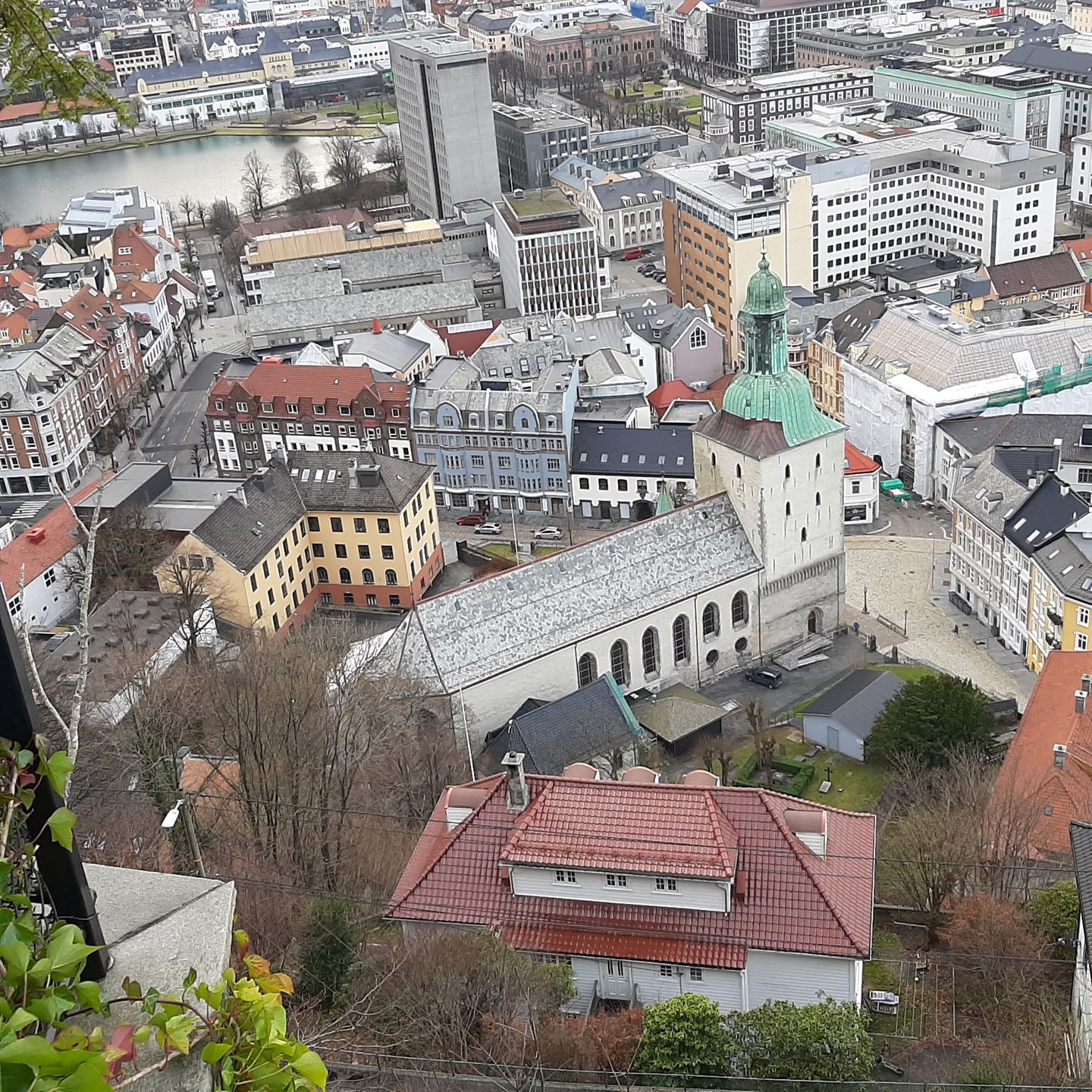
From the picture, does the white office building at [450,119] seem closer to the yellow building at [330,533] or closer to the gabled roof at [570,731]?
the yellow building at [330,533]

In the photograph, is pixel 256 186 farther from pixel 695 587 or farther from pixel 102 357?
pixel 695 587

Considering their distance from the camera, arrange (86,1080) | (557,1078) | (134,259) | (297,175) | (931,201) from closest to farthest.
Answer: (86,1080), (557,1078), (931,201), (134,259), (297,175)

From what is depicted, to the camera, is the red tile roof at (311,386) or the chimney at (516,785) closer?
the chimney at (516,785)

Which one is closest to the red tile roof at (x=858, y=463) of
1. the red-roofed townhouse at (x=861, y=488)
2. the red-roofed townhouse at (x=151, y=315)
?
the red-roofed townhouse at (x=861, y=488)

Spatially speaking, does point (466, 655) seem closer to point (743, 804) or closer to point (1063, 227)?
point (743, 804)

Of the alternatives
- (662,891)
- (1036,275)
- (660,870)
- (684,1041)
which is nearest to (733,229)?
(1036,275)

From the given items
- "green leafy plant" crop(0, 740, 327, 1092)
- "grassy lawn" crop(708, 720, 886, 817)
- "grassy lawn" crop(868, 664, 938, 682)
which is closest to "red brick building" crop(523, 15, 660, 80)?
"grassy lawn" crop(868, 664, 938, 682)
